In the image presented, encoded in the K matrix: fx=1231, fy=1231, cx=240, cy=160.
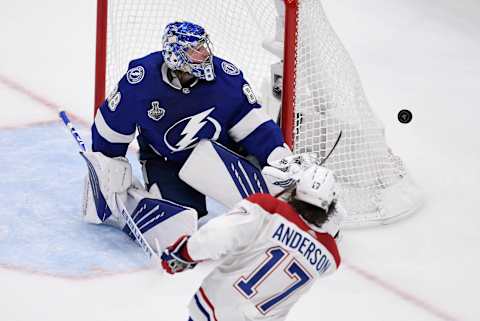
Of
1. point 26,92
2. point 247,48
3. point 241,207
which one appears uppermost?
point 241,207

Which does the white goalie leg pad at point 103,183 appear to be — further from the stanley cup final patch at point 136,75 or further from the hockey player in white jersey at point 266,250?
the hockey player in white jersey at point 266,250

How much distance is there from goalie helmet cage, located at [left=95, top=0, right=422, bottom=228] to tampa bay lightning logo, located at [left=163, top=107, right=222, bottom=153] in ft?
1.21

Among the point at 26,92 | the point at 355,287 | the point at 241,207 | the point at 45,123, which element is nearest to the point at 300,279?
the point at 241,207

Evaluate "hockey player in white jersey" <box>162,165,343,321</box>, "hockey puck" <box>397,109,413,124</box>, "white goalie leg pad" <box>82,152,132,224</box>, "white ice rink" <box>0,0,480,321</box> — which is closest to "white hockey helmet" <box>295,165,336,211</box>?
"hockey player in white jersey" <box>162,165,343,321</box>

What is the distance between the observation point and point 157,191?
4.21 meters

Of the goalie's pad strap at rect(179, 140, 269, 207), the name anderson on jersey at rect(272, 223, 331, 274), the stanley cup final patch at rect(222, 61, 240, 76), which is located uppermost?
the name anderson on jersey at rect(272, 223, 331, 274)

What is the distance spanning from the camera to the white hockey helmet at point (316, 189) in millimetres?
2889

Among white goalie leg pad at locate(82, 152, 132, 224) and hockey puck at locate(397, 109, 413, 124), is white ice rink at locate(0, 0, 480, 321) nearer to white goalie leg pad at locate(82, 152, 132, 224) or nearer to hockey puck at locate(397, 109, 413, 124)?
white goalie leg pad at locate(82, 152, 132, 224)

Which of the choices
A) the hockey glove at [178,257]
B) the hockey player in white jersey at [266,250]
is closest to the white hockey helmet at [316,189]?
the hockey player in white jersey at [266,250]

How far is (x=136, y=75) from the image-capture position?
399 cm

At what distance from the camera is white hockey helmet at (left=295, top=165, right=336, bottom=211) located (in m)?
2.89

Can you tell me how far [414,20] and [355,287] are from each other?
112 inches

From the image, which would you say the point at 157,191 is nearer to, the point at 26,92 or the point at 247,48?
the point at 247,48

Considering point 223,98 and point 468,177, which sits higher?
point 223,98
